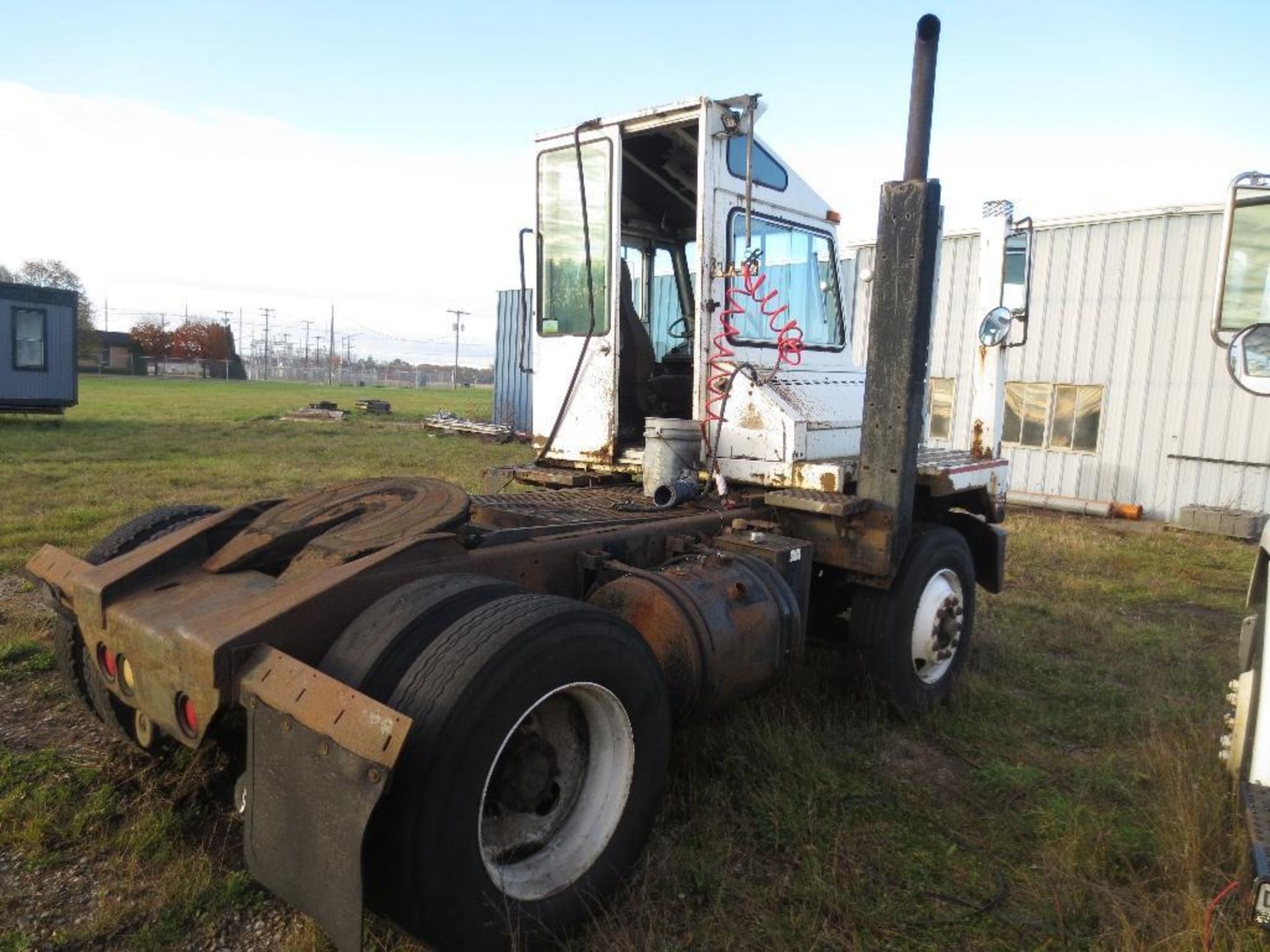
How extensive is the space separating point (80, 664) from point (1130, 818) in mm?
4297

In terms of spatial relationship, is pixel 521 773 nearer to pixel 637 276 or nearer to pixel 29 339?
pixel 637 276

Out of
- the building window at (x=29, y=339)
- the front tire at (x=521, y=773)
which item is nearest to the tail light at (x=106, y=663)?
the front tire at (x=521, y=773)

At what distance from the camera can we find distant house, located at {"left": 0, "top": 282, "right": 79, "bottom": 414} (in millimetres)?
19141

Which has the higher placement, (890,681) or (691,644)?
(691,644)

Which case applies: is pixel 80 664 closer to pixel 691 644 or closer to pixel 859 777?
pixel 691 644

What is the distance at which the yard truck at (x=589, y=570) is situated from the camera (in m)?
2.31

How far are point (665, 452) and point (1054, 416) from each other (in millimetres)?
10576

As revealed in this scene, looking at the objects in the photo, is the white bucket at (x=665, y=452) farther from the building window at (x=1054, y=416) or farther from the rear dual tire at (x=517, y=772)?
the building window at (x=1054, y=416)

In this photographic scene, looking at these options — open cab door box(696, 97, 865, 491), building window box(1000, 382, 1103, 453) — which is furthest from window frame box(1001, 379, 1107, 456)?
open cab door box(696, 97, 865, 491)

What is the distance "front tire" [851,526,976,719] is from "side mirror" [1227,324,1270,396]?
1817 millimetres

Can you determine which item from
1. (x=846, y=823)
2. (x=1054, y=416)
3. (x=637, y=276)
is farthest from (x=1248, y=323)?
(x=1054, y=416)

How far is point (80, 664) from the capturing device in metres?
3.48

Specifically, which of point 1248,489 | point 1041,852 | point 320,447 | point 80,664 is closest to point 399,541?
point 80,664

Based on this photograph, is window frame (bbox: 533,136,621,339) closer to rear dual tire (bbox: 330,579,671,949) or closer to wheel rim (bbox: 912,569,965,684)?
wheel rim (bbox: 912,569,965,684)
